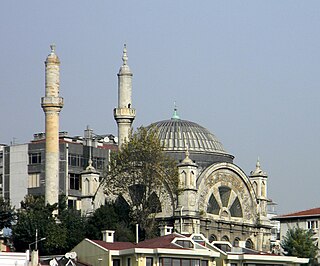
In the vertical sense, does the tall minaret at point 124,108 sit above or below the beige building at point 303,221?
above

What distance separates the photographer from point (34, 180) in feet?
366

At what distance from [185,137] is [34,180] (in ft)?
54.8

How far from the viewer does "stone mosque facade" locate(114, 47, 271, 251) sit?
93875 mm

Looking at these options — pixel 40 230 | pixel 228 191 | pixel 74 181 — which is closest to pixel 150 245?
pixel 40 230

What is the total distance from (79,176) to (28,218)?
985 inches

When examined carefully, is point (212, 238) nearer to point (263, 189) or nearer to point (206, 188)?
point (206, 188)

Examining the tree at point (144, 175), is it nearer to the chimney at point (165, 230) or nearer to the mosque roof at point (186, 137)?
the chimney at point (165, 230)

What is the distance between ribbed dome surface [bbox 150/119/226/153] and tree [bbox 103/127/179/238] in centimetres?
852

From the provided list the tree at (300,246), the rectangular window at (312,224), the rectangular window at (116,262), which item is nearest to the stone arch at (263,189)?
the tree at (300,246)

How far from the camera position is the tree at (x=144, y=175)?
91.9m

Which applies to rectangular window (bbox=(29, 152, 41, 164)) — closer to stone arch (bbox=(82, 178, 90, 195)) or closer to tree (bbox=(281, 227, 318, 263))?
stone arch (bbox=(82, 178, 90, 195))

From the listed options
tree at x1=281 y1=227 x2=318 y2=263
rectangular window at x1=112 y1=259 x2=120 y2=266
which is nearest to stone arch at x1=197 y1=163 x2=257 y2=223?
tree at x1=281 y1=227 x2=318 y2=263

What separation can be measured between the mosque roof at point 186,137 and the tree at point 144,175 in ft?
27.6

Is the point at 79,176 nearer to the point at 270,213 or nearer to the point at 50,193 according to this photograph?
the point at 50,193
